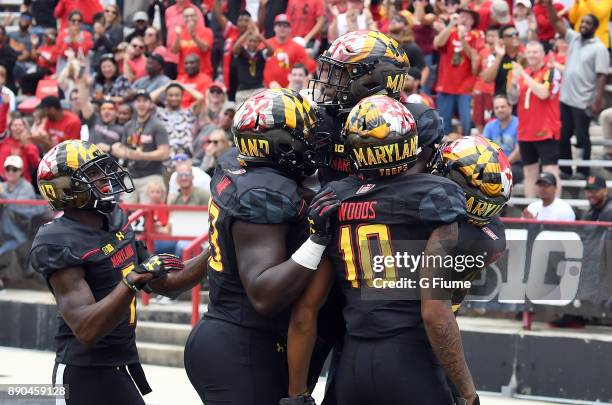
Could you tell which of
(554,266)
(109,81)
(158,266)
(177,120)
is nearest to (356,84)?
(158,266)

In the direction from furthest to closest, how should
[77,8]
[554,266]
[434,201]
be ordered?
1. [77,8]
2. [554,266]
3. [434,201]

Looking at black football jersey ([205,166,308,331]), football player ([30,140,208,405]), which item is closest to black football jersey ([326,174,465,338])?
black football jersey ([205,166,308,331])

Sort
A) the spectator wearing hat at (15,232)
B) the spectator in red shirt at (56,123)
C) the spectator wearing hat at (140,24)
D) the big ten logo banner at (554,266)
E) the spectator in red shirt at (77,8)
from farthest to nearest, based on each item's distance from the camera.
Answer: the spectator in red shirt at (77,8) → the spectator wearing hat at (140,24) → the spectator in red shirt at (56,123) → the spectator wearing hat at (15,232) → the big ten logo banner at (554,266)

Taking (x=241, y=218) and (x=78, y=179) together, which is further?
(x=78, y=179)

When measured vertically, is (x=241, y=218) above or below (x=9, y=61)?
above

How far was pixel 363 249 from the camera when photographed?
4.60 metres

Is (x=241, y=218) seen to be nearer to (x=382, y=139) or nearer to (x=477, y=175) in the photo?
(x=382, y=139)

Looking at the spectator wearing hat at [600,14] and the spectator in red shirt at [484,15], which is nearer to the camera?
the spectator wearing hat at [600,14]

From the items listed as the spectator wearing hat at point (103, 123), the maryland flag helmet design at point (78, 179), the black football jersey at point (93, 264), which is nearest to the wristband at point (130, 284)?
the black football jersey at point (93, 264)

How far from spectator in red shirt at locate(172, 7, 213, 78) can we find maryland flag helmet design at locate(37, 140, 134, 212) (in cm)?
1003

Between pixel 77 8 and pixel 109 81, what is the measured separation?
9.95 ft

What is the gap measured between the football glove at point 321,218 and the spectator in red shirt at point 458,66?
28.4 ft

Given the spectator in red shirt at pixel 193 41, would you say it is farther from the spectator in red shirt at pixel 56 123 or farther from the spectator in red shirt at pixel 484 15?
the spectator in red shirt at pixel 484 15

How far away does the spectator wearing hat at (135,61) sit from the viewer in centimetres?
1533
